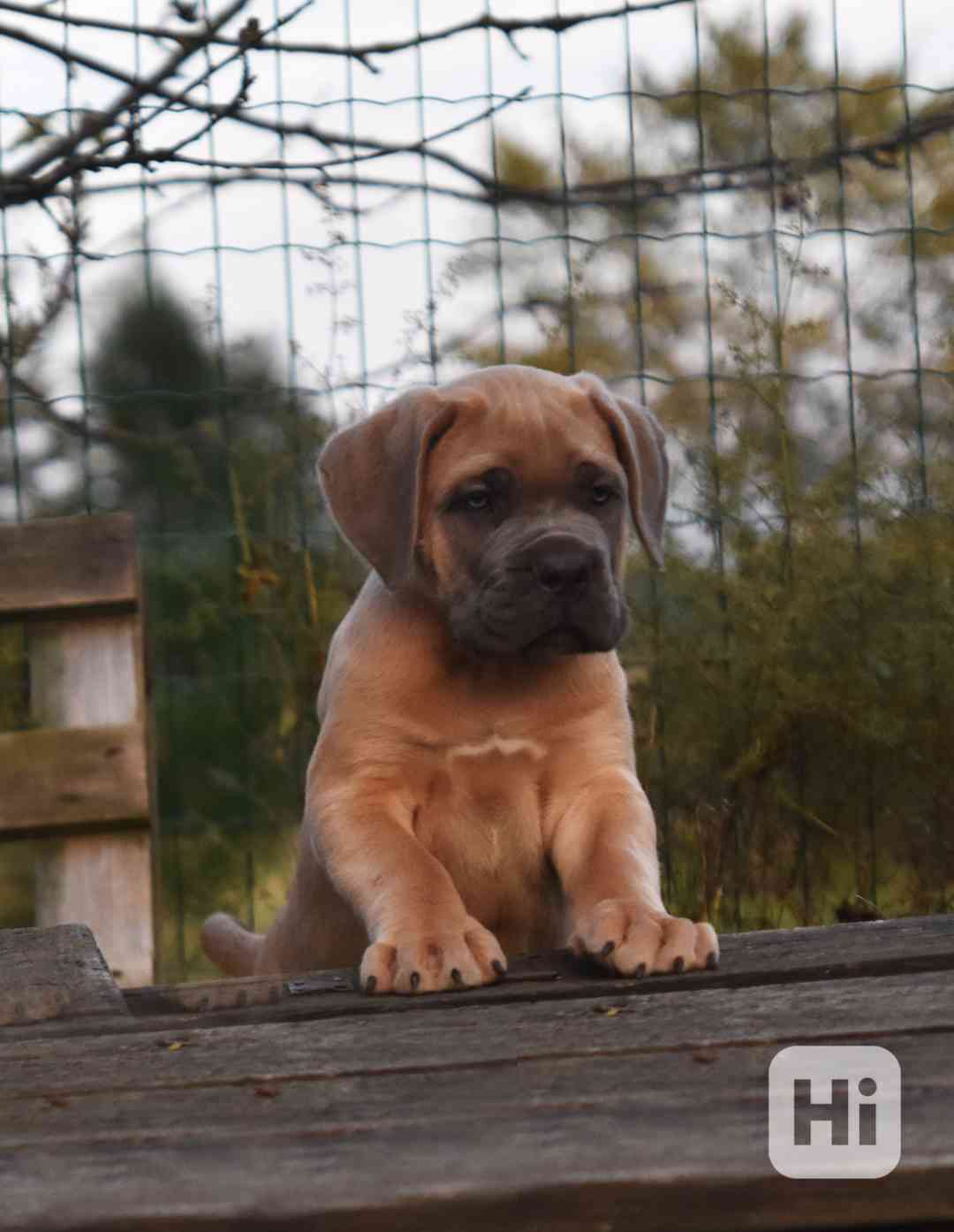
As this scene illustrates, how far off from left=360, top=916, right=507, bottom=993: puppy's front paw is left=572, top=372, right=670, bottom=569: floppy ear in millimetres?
981

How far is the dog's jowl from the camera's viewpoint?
3047 millimetres

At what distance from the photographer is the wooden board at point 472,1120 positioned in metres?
1.62

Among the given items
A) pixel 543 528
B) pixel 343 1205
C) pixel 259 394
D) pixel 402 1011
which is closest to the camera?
pixel 343 1205

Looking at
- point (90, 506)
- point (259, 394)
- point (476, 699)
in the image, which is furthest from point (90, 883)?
point (476, 699)

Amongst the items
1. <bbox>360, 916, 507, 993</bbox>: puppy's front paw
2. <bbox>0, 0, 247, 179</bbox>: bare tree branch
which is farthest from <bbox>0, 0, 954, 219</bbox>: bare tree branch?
<bbox>360, 916, 507, 993</bbox>: puppy's front paw

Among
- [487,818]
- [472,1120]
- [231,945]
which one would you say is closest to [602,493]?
[487,818]

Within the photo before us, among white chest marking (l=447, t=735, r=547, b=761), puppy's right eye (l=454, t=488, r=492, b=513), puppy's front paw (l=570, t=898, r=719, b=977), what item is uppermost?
puppy's right eye (l=454, t=488, r=492, b=513)

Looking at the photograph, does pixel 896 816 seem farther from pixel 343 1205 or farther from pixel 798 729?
pixel 343 1205

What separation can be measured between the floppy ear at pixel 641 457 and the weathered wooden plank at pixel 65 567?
1.74 meters

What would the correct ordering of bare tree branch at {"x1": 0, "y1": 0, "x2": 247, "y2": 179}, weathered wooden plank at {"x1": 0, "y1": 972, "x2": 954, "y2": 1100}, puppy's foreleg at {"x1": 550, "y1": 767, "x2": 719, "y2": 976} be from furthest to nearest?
bare tree branch at {"x1": 0, "y1": 0, "x2": 247, "y2": 179} < puppy's foreleg at {"x1": 550, "y1": 767, "x2": 719, "y2": 976} < weathered wooden plank at {"x1": 0, "y1": 972, "x2": 954, "y2": 1100}

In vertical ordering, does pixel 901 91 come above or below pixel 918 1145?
above

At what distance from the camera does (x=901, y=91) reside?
5.16m

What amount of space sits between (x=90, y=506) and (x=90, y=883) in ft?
3.61

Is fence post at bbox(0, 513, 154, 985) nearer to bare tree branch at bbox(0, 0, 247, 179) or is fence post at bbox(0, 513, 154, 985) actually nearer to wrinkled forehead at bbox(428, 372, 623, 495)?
bare tree branch at bbox(0, 0, 247, 179)
